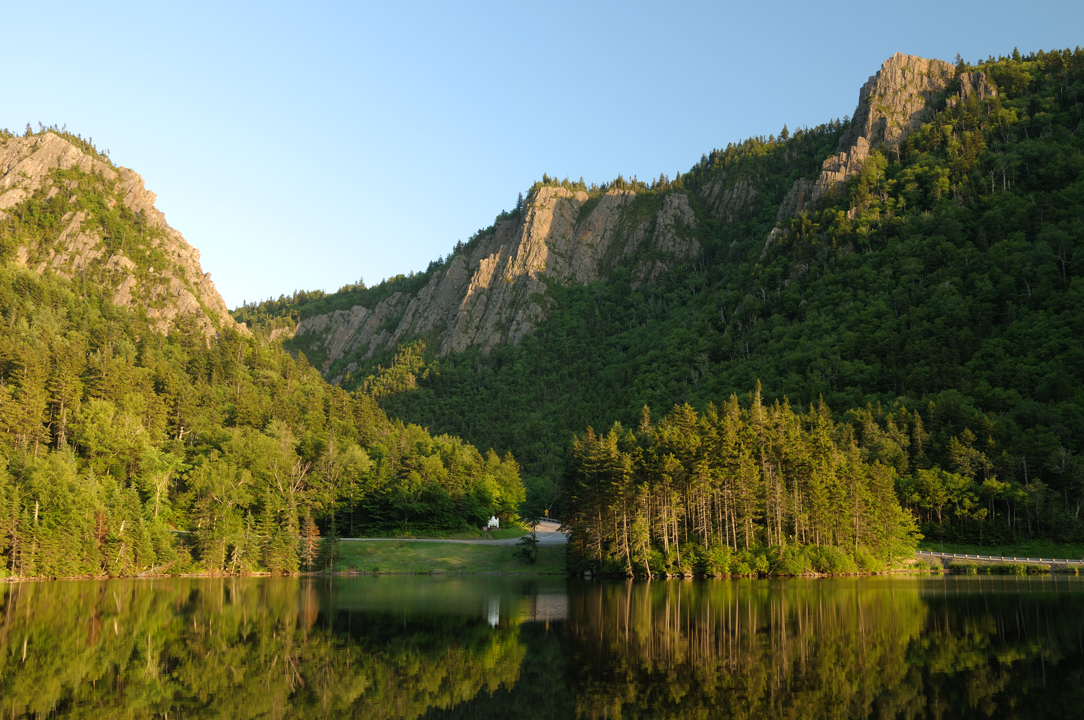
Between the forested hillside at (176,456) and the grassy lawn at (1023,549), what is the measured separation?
6216 centimetres

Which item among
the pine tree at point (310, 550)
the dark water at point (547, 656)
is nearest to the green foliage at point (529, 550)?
the pine tree at point (310, 550)

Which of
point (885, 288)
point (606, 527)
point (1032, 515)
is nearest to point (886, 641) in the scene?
point (606, 527)

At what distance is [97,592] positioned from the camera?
190ft

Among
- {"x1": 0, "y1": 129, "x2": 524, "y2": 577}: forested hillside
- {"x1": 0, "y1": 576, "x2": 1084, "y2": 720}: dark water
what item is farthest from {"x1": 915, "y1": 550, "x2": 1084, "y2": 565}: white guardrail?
{"x1": 0, "y1": 129, "x2": 524, "y2": 577}: forested hillside

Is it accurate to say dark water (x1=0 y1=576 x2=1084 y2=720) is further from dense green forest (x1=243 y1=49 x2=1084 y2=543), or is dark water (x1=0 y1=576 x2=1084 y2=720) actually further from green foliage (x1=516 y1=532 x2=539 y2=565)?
dense green forest (x1=243 y1=49 x2=1084 y2=543)

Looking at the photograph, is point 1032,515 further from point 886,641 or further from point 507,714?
point 507,714

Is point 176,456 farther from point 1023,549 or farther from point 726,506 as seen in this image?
point 1023,549

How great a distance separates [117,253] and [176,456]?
307ft

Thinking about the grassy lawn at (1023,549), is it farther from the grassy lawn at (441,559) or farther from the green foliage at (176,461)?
the green foliage at (176,461)

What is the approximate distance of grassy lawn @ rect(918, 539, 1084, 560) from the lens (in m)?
88.8

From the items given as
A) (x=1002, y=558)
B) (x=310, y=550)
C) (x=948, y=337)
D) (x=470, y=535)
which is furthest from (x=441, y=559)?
(x=948, y=337)

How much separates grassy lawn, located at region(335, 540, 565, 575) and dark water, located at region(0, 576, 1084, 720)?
34781 mm

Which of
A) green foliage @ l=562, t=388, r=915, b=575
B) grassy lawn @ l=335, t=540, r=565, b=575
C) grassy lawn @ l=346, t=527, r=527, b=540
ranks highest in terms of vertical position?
green foliage @ l=562, t=388, r=915, b=575

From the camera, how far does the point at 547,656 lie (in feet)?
101
